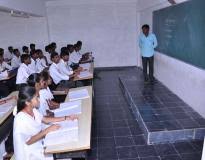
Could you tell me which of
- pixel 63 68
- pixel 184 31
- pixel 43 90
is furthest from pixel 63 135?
pixel 184 31

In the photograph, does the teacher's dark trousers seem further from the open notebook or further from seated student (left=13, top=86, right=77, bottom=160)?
seated student (left=13, top=86, right=77, bottom=160)

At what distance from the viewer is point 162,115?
4.29 meters

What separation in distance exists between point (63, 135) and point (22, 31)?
784cm

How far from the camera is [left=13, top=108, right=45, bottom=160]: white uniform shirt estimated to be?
2.13 metres

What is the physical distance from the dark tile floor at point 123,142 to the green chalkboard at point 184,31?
1436 mm

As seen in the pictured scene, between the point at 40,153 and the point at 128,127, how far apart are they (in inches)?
85.2

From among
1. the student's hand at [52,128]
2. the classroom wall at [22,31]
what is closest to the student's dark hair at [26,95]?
the student's hand at [52,128]

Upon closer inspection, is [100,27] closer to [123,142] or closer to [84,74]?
[84,74]

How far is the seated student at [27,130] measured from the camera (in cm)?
213

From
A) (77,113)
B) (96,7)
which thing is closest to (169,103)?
Result: (77,113)

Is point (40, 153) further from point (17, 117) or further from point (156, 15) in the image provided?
point (156, 15)

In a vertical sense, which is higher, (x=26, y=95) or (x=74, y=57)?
(x=26, y=95)

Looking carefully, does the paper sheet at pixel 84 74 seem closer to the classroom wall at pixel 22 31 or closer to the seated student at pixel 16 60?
the seated student at pixel 16 60

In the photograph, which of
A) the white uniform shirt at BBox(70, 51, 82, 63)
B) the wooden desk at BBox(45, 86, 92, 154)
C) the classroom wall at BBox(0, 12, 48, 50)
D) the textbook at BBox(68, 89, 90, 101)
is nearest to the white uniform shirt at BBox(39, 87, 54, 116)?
the textbook at BBox(68, 89, 90, 101)
